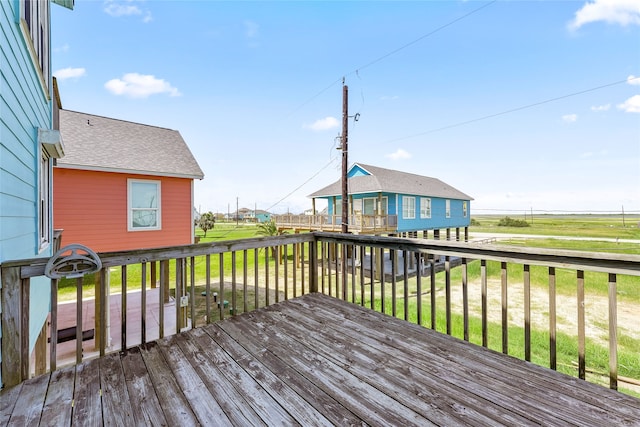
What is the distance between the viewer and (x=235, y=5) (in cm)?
688

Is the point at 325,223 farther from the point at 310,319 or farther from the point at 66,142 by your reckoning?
the point at 310,319

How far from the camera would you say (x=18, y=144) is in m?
2.24

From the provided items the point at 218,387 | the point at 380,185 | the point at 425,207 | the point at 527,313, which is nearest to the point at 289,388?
the point at 218,387

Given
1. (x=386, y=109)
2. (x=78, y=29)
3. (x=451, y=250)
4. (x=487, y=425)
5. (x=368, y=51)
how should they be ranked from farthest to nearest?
(x=386, y=109) < (x=368, y=51) < (x=78, y=29) < (x=451, y=250) < (x=487, y=425)

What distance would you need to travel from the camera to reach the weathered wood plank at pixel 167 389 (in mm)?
1386

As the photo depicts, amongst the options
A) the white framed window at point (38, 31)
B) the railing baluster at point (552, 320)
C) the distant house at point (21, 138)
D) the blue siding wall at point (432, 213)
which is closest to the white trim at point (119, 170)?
the white framed window at point (38, 31)

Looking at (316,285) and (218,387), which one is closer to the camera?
(218,387)

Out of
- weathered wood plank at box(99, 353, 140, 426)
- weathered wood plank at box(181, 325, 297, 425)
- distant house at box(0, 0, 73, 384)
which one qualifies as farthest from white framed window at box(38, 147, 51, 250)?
weathered wood plank at box(181, 325, 297, 425)

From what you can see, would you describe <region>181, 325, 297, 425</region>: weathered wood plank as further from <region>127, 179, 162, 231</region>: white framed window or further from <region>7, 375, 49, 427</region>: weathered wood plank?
<region>127, 179, 162, 231</region>: white framed window

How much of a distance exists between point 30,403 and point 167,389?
713mm

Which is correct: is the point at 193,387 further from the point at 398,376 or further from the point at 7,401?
the point at 398,376

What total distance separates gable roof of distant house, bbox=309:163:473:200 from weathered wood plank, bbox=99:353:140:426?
13.6 meters

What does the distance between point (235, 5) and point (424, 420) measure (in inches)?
349

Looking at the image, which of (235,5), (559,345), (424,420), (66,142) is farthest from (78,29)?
(559,345)
